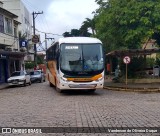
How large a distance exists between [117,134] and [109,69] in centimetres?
3796

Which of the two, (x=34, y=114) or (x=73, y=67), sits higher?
(x=73, y=67)

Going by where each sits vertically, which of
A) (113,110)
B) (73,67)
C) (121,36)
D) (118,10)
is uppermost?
(118,10)

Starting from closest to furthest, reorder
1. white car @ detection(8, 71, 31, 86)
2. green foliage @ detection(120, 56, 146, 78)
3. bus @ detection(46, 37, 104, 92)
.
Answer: bus @ detection(46, 37, 104, 92), green foliage @ detection(120, 56, 146, 78), white car @ detection(8, 71, 31, 86)

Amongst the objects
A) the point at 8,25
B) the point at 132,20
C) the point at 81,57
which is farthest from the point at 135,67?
the point at 8,25

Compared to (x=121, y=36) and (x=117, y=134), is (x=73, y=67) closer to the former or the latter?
(x=121, y=36)

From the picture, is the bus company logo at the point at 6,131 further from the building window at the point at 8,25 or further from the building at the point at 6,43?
the building window at the point at 8,25

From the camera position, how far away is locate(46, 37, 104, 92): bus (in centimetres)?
2073

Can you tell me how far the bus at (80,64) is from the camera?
68.0 feet

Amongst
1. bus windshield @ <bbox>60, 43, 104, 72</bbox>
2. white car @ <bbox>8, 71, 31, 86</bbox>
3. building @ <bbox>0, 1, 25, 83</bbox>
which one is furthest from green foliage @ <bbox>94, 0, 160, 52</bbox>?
building @ <bbox>0, 1, 25, 83</bbox>

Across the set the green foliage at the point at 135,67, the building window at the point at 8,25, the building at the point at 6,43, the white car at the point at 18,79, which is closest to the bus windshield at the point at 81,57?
Result: the green foliage at the point at 135,67

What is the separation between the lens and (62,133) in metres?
8.65

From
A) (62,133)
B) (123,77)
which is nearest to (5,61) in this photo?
(123,77)

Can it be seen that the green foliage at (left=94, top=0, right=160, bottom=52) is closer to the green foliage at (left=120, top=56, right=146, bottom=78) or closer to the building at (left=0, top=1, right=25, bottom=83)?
the green foliage at (left=120, top=56, right=146, bottom=78)

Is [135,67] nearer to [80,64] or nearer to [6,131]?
[80,64]
